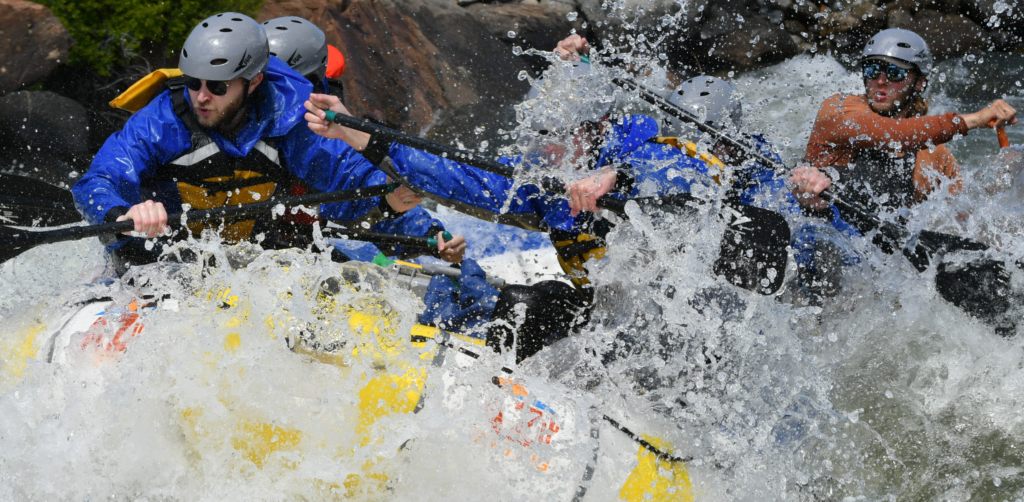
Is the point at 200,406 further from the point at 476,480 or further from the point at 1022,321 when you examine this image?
the point at 1022,321

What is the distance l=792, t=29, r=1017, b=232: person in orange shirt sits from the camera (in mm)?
4410

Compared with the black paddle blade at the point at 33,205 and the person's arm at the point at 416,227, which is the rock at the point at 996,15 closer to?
the person's arm at the point at 416,227

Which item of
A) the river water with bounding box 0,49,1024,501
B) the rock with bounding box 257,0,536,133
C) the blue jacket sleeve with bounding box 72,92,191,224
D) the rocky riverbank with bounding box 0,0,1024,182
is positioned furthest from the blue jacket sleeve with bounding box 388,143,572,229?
the rock with bounding box 257,0,536,133

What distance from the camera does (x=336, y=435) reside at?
3.15 metres

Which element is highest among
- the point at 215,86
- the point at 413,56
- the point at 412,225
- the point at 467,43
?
the point at 215,86

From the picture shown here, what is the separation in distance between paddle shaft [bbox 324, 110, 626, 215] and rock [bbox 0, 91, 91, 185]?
4.03 meters

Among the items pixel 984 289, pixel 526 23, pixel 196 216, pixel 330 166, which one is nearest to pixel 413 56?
pixel 526 23

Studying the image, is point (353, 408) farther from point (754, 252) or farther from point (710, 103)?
point (710, 103)

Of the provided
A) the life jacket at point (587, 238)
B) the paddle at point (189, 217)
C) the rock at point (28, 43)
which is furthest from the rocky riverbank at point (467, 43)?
the life jacket at point (587, 238)

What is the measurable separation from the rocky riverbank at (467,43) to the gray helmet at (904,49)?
3.35 meters

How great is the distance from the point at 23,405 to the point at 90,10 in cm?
470

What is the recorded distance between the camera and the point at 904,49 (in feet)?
14.8

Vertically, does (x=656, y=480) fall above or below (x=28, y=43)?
above

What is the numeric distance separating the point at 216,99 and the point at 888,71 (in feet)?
11.2
